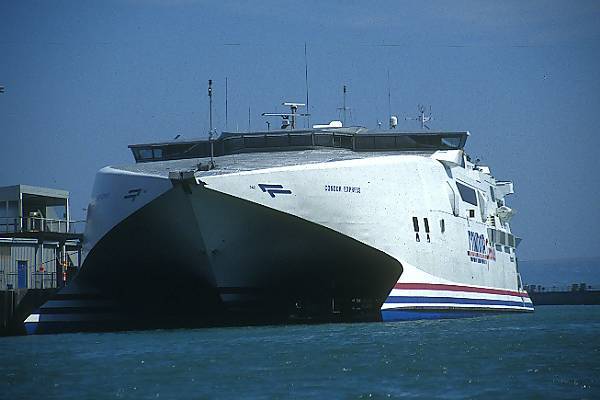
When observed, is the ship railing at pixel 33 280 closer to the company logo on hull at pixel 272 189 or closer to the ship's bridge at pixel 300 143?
the ship's bridge at pixel 300 143

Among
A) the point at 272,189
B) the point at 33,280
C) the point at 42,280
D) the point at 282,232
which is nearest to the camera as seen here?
the point at 272,189

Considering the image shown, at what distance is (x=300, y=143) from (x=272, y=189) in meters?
7.05

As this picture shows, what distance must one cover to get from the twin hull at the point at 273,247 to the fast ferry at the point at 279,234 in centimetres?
5

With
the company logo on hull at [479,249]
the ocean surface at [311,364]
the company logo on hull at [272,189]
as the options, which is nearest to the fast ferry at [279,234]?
the company logo on hull at [272,189]

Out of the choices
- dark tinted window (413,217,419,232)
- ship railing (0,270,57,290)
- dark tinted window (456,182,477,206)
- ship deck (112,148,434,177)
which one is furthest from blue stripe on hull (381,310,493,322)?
ship railing (0,270,57,290)

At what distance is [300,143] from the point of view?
141 ft

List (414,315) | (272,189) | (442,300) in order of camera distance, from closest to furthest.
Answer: (272,189) < (414,315) < (442,300)

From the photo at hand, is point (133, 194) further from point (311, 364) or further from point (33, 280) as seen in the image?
point (33, 280)

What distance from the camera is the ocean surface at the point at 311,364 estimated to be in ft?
73.0

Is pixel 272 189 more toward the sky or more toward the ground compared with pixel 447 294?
more toward the sky

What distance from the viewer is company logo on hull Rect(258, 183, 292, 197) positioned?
118 feet

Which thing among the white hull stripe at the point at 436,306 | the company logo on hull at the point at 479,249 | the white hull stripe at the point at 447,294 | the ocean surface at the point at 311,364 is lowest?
the ocean surface at the point at 311,364

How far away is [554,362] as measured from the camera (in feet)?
85.9

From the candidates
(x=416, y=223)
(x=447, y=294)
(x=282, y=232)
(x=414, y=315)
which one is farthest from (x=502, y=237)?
(x=282, y=232)
